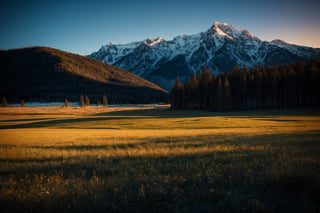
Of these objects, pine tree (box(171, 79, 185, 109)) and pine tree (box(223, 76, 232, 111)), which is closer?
pine tree (box(223, 76, 232, 111))

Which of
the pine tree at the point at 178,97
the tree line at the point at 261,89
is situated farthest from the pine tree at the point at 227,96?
the pine tree at the point at 178,97

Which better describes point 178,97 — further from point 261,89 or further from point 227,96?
point 261,89

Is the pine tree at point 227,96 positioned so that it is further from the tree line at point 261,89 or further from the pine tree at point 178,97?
the pine tree at point 178,97

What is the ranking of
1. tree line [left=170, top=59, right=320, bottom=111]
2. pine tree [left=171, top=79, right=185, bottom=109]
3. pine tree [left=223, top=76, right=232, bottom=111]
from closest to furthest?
1. tree line [left=170, top=59, right=320, bottom=111]
2. pine tree [left=223, top=76, right=232, bottom=111]
3. pine tree [left=171, top=79, right=185, bottom=109]

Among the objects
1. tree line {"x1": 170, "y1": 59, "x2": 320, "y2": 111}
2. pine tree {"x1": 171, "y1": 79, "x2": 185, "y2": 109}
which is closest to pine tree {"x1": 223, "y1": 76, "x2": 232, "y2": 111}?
tree line {"x1": 170, "y1": 59, "x2": 320, "y2": 111}

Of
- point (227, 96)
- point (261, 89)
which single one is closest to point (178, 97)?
point (227, 96)

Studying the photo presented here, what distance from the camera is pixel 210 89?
272 feet

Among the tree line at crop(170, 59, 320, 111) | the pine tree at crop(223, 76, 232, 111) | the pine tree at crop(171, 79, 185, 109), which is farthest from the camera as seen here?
the pine tree at crop(171, 79, 185, 109)

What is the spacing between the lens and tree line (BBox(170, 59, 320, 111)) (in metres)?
66.6

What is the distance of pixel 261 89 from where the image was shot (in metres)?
73.6

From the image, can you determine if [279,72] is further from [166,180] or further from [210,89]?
[166,180]

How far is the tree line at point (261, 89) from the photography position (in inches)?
2621

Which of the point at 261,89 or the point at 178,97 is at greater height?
the point at 261,89

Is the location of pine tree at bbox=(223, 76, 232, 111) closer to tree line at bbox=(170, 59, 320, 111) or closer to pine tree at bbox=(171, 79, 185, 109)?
tree line at bbox=(170, 59, 320, 111)
